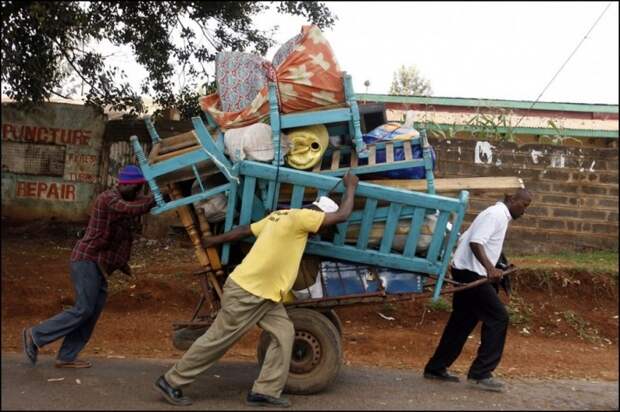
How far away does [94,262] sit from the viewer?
5.48m

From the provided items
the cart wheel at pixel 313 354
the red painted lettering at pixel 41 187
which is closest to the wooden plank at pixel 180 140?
the cart wheel at pixel 313 354

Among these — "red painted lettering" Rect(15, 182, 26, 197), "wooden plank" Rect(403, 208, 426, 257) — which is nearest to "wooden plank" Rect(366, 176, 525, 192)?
"wooden plank" Rect(403, 208, 426, 257)

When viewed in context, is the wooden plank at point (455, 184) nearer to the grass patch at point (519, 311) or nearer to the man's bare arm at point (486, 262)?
the man's bare arm at point (486, 262)

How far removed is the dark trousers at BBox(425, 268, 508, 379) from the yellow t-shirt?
61.6 inches

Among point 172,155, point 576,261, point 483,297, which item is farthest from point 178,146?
point 576,261

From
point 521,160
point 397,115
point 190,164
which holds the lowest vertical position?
point 190,164

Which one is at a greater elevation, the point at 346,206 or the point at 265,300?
the point at 346,206

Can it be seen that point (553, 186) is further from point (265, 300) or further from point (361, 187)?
point (265, 300)

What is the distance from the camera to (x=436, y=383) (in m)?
5.70

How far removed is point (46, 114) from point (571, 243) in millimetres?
7812

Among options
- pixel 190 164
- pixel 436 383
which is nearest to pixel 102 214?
pixel 190 164

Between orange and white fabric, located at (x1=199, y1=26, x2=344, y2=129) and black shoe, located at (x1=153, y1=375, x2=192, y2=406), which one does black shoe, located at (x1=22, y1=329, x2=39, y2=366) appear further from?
orange and white fabric, located at (x1=199, y1=26, x2=344, y2=129)

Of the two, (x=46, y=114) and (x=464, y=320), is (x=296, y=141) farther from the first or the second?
Result: (x=46, y=114)

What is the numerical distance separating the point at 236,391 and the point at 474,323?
1.94 m
